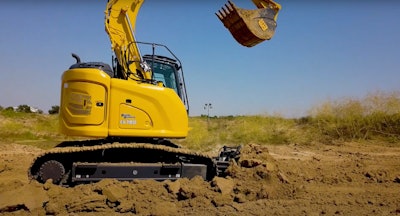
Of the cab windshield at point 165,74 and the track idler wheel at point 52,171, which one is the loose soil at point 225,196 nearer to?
the track idler wheel at point 52,171

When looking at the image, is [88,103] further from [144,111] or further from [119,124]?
[144,111]

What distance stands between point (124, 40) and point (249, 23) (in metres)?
2.68

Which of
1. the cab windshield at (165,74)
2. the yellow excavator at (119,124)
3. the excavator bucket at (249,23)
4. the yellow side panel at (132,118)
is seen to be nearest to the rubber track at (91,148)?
the yellow excavator at (119,124)

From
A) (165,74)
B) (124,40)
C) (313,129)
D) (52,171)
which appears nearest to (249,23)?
(165,74)

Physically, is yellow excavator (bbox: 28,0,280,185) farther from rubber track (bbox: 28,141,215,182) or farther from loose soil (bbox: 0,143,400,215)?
loose soil (bbox: 0,143,400,215)

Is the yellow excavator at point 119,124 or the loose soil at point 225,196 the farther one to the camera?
the yellow excavator at point 119,124

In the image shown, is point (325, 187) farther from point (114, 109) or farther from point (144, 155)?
point (114, 109)

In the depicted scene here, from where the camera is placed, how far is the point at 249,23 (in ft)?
20.1

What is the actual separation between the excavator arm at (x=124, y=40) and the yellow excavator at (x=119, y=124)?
0.07 feet

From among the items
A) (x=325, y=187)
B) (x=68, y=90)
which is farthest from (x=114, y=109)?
(x=325, y=187)

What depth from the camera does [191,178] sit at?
655 centimetres

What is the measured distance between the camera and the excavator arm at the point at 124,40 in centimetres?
695

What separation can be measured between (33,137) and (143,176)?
15053 mm

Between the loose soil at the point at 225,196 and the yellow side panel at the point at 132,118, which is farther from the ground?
the yellow side panel at the point at 132,118
